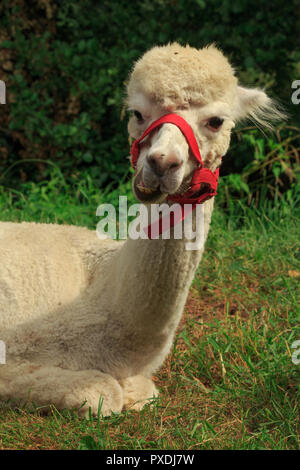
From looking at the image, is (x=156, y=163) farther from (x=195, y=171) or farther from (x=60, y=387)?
(x=60, y=387)

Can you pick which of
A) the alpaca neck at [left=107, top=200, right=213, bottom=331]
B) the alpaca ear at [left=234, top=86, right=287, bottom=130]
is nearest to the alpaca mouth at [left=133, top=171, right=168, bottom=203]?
the alpaca neck at [left=107, top=200, right=213, bottom=331]

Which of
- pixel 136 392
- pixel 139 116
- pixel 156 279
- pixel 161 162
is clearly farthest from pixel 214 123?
pixel 136 392

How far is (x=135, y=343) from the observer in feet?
8.38

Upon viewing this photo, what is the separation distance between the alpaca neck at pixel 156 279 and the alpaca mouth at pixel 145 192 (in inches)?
10.5

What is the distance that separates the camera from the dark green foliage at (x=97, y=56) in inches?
209

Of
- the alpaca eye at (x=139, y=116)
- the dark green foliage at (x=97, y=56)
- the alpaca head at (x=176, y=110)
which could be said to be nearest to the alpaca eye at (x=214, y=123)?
the alpaca head at (x=176, y=110)

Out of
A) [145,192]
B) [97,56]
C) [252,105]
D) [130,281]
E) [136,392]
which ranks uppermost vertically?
[97,56]

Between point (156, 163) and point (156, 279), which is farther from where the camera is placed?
point (156, 279)

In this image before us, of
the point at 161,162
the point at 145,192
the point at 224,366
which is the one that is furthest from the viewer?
the point at 224,366

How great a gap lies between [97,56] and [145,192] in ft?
12.1

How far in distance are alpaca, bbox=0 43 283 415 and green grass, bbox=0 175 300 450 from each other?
0.41ft

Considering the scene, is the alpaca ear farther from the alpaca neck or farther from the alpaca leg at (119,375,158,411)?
the alpaca leg at (119,375,158,411)

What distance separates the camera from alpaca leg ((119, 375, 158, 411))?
2.53m

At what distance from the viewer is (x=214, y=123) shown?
2.29 m
